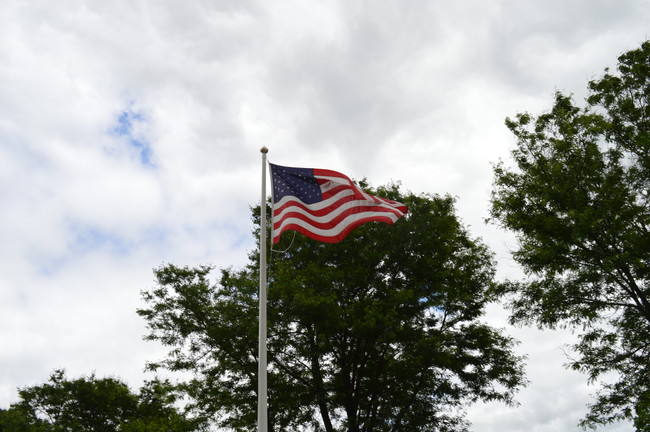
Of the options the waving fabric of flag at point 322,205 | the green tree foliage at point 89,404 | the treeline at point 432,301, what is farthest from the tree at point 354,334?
the green tree foliage at point 89,404

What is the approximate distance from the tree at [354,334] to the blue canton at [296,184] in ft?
23.6

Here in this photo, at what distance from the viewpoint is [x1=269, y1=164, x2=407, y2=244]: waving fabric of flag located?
39.4 feet

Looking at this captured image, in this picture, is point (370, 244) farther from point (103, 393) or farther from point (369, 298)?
point (103, 393)

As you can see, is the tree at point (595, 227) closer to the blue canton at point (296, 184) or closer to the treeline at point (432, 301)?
the treeline at point (432, 301)

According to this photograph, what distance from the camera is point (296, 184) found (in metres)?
12.5

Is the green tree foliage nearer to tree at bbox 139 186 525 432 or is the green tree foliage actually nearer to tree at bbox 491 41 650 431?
tree at bbox 139 186 525 432

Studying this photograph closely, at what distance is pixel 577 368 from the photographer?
1964 centimetres

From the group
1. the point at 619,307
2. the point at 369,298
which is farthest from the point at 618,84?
the point at 369,298

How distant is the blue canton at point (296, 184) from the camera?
40.4 ft

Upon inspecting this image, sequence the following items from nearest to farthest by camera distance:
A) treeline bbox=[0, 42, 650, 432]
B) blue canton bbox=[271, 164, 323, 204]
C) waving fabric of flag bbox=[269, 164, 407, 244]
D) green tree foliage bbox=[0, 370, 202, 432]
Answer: waving fabric of flag bbox=[269, 164, 407, 244], blue canton bbox=[271, 164, 323, 204], treeline bbox=[0, 42, 650, 432], green tree foliage bbox=[0, 370, 202, 432]

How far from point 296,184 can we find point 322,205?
0.81 meters

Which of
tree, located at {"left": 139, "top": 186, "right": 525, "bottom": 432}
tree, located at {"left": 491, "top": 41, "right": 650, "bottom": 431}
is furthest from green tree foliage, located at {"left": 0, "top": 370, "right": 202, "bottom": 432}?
tree, located at {"left": 491, "top": 41, "right": 650, "bottom": 431}

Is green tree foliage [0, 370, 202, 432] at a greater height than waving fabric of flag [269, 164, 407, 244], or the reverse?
green tree foliage [0, 370, 202, 432]

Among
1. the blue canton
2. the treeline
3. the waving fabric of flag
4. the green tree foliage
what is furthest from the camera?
the green tree foliage
